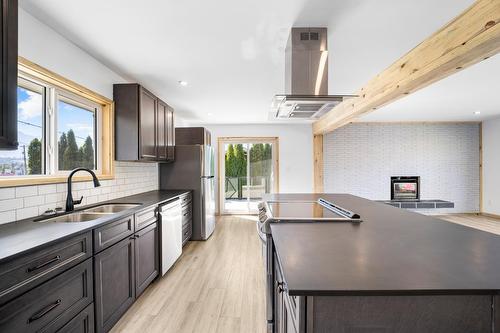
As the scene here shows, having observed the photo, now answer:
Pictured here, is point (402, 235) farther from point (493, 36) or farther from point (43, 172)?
point (43, 172)

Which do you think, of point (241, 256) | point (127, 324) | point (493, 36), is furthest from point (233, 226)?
point (493, 36)

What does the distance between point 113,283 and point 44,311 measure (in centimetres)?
66

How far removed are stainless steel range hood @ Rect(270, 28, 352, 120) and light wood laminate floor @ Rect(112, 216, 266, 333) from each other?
6.23ft

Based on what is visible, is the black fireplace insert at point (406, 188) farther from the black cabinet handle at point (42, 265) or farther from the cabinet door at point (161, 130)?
the black cabinet handle at point (42, 265)

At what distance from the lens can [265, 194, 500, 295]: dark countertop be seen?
32.3 inches

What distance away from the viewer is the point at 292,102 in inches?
82.8

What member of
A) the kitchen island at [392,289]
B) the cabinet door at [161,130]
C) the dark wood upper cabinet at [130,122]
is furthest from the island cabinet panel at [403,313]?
the cabinet door at [161,130]

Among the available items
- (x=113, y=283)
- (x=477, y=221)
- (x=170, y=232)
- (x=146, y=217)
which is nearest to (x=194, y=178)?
(x=170, y=232)

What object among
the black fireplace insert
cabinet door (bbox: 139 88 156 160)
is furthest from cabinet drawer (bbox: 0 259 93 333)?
the black fireplace insert

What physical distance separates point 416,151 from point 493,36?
5.95 meters

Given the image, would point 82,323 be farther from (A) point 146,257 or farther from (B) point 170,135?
(B) point 170,135

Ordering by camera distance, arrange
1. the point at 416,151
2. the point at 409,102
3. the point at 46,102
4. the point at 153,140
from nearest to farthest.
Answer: the point at 46,102 < the point at 153,140 < the point at 409,102 < the point at 416,151

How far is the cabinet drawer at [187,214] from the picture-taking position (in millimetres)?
3955

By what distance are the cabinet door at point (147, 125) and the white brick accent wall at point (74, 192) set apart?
1.24 feet
